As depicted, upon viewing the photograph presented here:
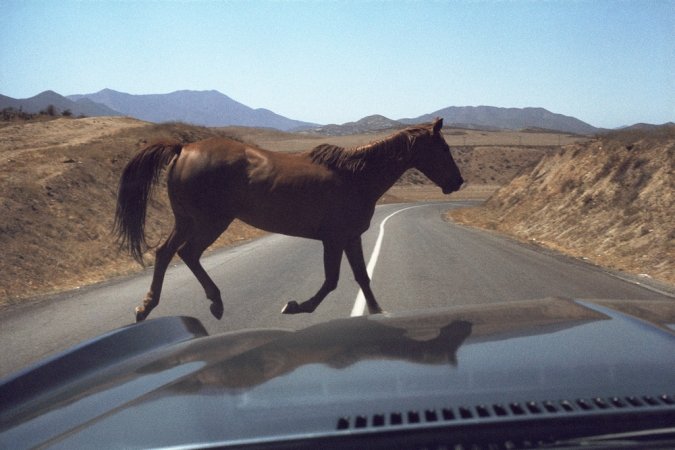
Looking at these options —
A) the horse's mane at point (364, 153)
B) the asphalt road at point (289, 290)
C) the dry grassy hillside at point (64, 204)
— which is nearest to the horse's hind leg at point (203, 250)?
the asphalt road at point (289, 290)

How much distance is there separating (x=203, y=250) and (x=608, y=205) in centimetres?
1611

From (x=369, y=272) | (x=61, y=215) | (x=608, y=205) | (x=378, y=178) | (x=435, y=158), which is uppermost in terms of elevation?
(x=435, y=158)

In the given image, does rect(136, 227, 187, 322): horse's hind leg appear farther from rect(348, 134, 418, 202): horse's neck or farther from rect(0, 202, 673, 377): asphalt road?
rect(348, 134, 418, 202): horse's neck

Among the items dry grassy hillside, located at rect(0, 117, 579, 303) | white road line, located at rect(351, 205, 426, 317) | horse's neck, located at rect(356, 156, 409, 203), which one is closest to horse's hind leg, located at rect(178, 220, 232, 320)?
horse's neck, located at rect(356, 156, 409, 203)

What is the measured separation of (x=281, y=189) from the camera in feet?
19.1

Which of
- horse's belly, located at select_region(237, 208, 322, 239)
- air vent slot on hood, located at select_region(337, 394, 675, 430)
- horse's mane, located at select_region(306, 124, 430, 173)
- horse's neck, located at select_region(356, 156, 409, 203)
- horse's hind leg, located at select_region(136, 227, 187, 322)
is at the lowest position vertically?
horse's hind leg, located at select_region(136, 227, 187, 322)

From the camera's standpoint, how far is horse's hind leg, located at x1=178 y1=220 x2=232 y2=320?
20.7 ft

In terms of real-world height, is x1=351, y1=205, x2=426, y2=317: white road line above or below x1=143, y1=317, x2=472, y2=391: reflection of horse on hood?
below

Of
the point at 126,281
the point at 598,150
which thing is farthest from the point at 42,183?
the point at 598,150

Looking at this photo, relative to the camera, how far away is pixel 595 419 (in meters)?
1.84

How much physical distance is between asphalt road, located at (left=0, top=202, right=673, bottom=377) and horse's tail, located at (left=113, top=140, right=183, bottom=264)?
1.20 meters

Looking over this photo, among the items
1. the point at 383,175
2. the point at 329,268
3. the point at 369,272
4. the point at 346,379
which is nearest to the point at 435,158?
the point at 383,175

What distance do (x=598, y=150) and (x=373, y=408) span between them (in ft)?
85.1

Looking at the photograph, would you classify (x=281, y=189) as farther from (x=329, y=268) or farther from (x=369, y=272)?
(x=369, y=272)
